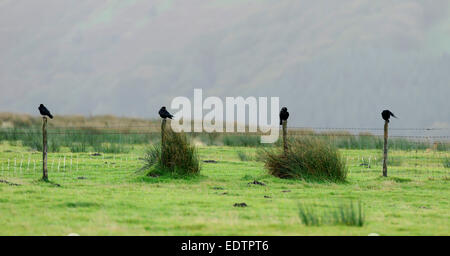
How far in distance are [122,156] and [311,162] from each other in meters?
9.18

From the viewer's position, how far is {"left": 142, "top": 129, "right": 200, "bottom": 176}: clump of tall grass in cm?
1609

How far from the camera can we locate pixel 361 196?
13.6 m

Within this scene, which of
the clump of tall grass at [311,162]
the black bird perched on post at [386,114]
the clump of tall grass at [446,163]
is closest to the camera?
the clump of tall grass at [311,162]

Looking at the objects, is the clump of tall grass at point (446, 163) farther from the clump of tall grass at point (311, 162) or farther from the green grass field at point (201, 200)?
the clump of tall grass at point (311, 162)

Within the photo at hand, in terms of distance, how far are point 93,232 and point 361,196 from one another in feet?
22.3

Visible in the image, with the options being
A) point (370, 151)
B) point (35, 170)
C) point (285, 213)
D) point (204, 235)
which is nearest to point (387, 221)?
point (285, 213)

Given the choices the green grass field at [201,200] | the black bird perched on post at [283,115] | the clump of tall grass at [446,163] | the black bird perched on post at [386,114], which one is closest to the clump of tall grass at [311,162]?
the green grass field at [201,200]

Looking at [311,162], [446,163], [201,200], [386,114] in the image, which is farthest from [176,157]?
[446,163]

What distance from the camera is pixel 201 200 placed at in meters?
12.0

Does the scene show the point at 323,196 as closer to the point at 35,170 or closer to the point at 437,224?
the point at 437,224

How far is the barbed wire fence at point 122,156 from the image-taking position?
17.9 m

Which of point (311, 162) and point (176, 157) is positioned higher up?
point (176, 157)

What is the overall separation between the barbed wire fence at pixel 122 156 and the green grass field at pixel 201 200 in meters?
0.08

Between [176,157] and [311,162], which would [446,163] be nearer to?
[311,162]
